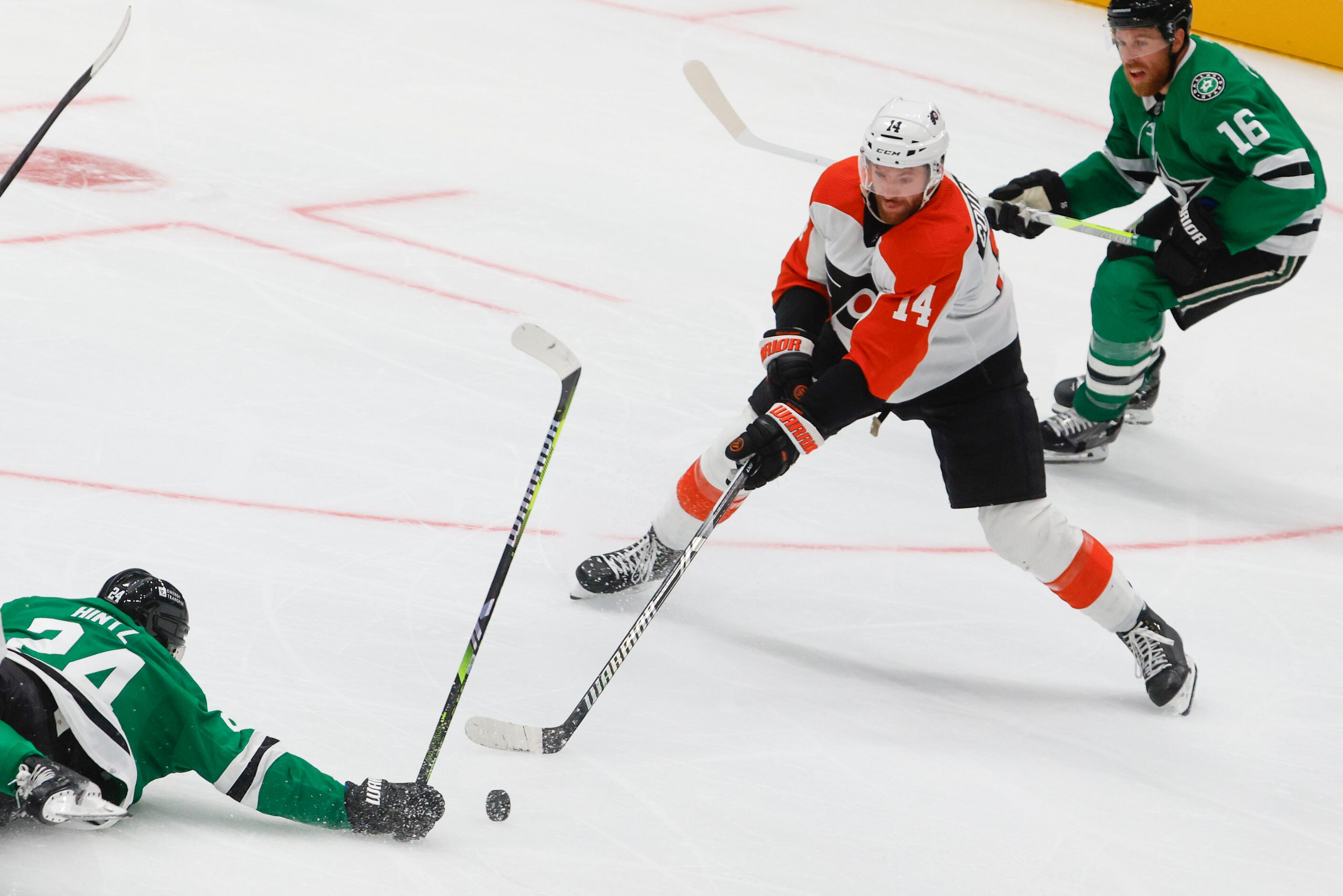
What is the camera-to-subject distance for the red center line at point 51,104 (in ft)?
17.3

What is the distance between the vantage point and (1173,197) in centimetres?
409

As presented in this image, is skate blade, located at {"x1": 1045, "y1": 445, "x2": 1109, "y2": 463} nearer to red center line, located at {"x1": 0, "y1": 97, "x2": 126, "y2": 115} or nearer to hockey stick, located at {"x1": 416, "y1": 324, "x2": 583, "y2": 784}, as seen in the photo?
hockey stick, located at {"x1": 416, "y1": 324, "x2": 583, "y2": 784}

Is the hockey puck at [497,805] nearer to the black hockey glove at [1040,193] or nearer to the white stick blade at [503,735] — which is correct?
the white stick blade at [503,735]

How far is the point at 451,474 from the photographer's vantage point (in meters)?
3.50

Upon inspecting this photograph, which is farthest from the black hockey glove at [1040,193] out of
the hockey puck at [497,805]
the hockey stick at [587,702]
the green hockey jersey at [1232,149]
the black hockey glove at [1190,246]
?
the hockey puck at [497,805]

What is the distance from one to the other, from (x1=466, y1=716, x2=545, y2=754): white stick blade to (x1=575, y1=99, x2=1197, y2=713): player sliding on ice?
0.65 meters

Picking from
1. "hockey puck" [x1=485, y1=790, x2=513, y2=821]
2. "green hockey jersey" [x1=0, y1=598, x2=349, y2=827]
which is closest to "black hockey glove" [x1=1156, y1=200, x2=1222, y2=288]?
"hockey puck" [x1=485, y1=790, x2=513, y2=821]

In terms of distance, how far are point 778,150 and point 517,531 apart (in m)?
1.89

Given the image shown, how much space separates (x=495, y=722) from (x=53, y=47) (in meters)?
4.72

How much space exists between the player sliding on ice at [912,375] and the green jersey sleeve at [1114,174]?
1.35 m

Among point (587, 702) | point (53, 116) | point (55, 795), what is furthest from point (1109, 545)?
point (55, 795)

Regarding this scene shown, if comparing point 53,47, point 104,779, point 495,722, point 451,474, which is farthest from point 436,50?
point 104,779

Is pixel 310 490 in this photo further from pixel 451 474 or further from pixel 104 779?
pixel 104 779

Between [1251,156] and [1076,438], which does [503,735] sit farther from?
[1251,156]
